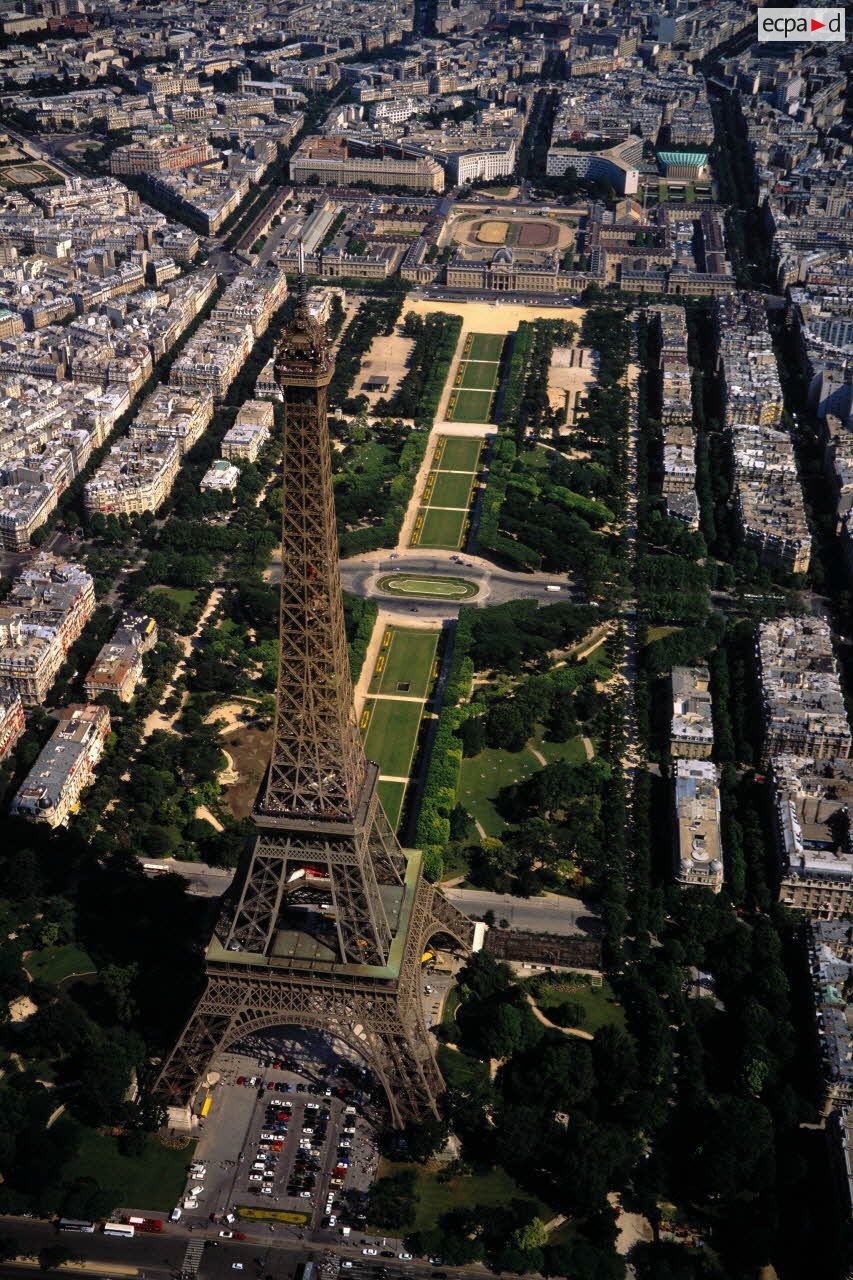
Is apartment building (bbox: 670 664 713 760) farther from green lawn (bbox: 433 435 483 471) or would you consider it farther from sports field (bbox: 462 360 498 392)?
sports field (bbox: 462 360 498 392)

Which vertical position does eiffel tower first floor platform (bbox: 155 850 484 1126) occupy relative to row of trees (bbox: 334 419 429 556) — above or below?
below

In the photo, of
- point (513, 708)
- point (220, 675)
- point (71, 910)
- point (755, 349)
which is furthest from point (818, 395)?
point (71, 910)

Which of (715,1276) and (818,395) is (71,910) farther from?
(818,395)

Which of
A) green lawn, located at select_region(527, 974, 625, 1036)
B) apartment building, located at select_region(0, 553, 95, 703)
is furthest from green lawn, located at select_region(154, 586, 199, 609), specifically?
green lawn, located at select_region(527, 974, 625, 1036)

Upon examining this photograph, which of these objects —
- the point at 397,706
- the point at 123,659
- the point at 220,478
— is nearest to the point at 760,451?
the point at 220,478

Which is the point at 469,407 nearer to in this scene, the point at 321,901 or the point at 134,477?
the point at 134,477

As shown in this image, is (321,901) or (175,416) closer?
(321,901)
